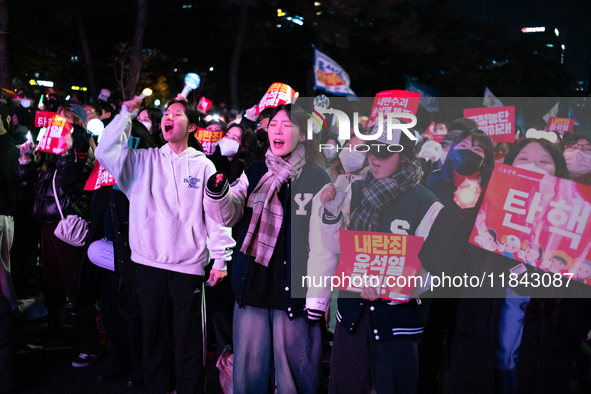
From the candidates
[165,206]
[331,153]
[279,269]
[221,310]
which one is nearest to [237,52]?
[331,153]

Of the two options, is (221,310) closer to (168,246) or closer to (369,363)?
(168,246)

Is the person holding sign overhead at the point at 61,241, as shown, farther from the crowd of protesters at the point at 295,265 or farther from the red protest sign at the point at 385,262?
the red protest sign at the point at 385,262

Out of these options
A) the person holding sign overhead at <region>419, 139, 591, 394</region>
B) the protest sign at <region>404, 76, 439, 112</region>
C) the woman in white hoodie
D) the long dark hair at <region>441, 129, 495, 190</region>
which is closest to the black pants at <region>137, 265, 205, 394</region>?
the woman in white hoodie

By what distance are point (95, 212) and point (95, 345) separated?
51.7 inches

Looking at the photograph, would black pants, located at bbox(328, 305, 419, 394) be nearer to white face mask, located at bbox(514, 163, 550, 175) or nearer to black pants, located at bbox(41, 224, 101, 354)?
white face mask, located at bbox(514, 163, 550, 175)

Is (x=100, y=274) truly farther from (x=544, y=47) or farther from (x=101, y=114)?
(x=544, y=47)

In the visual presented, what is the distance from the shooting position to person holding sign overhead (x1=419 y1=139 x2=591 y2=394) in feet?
8.29

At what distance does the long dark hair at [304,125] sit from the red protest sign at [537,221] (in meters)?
1.07

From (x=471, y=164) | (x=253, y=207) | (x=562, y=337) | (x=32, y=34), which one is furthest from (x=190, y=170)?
(x=32, y=34)

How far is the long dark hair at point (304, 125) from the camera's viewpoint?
10.1 feet

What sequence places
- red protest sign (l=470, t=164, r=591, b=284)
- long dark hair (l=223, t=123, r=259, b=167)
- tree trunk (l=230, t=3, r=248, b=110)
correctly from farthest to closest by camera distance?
tree trunk (l=230, t=3, r=248, b=110), long dark hair (l=223, t=123, r=259, b=167), red protest sign (l=470, t=164, r=591, b=284)

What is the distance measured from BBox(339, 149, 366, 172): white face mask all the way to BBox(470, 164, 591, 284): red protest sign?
1.84 metres

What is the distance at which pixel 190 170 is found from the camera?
11.3ft

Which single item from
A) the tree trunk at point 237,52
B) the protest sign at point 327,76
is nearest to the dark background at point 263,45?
the tree trunk at point 237,52
